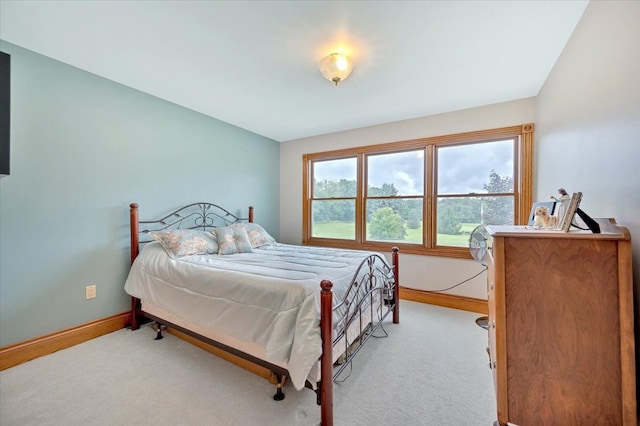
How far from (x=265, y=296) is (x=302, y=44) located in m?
1.92

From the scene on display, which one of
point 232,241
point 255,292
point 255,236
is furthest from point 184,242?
point 255,292

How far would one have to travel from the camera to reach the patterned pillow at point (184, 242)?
2553 mm

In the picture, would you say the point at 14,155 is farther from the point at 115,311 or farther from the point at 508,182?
the point at 508,182

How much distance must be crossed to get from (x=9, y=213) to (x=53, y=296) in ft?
2.57

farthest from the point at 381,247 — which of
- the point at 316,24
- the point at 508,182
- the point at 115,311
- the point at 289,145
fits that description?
the point at 115,311

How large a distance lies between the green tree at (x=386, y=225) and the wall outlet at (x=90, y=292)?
134 inches

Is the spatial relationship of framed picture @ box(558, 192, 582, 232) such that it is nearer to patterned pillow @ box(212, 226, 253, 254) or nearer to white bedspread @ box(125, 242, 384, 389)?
white bedspread @ box(125, 242, 384, 389)

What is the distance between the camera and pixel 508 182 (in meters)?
3.10

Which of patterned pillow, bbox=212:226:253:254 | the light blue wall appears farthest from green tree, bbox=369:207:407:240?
the light blue wall

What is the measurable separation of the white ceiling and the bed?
145cm

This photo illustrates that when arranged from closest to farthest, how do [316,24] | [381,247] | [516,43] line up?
[316,24]
[516,43]
[381,247]

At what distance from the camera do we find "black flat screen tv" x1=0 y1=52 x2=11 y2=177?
61.2 inches

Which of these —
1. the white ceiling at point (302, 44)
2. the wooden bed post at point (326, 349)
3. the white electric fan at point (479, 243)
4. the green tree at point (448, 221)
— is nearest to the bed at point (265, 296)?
the wooden bed post at point (326, 349)

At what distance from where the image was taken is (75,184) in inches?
93.7
